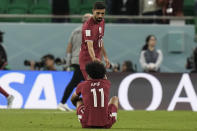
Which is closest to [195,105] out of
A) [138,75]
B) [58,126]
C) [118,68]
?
[138,75]

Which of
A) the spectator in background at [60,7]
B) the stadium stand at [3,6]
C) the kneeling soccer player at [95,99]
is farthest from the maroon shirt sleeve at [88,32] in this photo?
the stadium stand at [3,6]

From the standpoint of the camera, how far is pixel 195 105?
16453mm

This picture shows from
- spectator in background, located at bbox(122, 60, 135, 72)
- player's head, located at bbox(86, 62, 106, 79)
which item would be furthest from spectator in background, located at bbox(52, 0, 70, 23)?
player's head, located at bbox(86, 62, 106, 79)

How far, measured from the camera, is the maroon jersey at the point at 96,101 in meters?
9.83

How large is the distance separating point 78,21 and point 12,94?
4010 millimetres

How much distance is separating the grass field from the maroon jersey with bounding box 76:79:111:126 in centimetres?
26

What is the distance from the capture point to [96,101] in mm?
9828

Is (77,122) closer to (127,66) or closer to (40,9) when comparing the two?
(127,66)

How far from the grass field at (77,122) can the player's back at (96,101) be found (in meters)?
0.27

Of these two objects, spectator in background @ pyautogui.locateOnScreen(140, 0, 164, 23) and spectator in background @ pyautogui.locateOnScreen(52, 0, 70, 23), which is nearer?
spectator in background @ pyautogui.locateOnScreen(140, 0, 164, 23)

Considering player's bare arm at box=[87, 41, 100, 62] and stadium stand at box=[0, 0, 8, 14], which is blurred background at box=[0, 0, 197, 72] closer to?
stadium stand at box=[0, 0, 8, 14]

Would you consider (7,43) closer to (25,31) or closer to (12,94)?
(25,31)

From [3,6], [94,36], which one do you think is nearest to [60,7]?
[3,6]

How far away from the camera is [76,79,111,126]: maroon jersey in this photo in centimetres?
983
